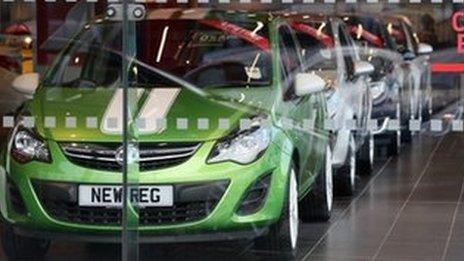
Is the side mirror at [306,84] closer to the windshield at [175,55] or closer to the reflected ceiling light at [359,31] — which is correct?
the windshield at [175,55]

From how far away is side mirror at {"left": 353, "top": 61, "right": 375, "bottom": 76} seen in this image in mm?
7891

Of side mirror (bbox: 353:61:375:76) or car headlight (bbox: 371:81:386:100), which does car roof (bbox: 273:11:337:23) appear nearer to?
side mirror (bbox: 353:61:375:76)

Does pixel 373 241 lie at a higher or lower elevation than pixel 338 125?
lower

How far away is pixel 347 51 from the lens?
25.4 feet

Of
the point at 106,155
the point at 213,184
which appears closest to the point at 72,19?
the point at 106,155

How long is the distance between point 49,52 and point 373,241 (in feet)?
7.61

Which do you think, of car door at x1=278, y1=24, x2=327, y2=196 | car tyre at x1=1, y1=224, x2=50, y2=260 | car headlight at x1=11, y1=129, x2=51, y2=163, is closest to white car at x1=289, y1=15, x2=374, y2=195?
car door at x1=278, y1=24, x2=327, y2=196

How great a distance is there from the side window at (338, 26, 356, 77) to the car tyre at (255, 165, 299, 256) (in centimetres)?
103

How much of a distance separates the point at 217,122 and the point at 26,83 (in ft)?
4.47

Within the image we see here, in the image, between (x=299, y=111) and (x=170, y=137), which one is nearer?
(x=170, y=137)

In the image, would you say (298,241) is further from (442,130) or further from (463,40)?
(463,40)

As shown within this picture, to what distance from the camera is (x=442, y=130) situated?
7395 millimetres

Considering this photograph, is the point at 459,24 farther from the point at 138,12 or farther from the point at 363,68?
the point at 138,12

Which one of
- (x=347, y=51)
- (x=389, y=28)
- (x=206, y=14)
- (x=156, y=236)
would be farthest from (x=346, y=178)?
(x=156, y=236)
